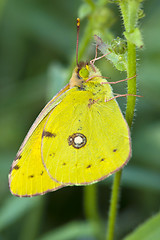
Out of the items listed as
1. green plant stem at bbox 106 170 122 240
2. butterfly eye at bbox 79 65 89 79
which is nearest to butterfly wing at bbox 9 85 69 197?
butterfly eye at bbox 79 65 89 79

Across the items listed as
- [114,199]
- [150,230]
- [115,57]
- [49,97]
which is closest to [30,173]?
[114,199]

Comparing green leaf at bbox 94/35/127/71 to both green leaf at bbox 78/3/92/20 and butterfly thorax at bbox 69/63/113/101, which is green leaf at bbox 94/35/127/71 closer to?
butterfly thorax at bbox 69/63/113/101

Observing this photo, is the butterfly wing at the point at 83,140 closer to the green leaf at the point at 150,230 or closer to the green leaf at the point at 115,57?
the green leaf at the point at 115,57

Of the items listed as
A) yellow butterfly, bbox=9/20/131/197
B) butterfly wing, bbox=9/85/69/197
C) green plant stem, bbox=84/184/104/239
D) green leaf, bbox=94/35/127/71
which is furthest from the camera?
green plant stem, bbox=84/184/104/239

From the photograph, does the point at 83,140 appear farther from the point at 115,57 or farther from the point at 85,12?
the point at 85,12

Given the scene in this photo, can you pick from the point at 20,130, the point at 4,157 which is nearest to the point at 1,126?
the point at 20,130

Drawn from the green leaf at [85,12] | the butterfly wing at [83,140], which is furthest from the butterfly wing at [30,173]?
the green leaf at [85,12]
